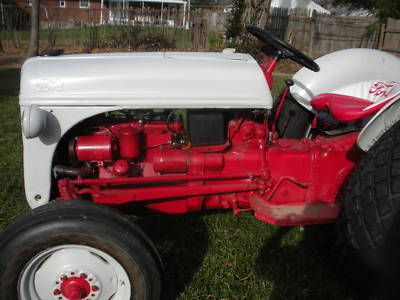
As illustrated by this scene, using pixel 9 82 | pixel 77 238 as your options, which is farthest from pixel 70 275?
pixel 9 82

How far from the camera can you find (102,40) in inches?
479

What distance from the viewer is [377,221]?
173 cm

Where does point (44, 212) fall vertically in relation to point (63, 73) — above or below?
below

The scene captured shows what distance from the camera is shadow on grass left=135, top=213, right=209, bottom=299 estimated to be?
7.34 ft

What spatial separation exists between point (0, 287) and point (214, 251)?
1.37 meters

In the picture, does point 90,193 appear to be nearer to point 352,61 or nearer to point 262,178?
point 262,178

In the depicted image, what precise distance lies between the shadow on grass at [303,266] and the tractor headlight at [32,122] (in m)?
1.64

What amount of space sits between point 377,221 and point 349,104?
75cm

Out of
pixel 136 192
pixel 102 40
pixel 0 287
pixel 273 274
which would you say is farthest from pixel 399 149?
pixel 102 40

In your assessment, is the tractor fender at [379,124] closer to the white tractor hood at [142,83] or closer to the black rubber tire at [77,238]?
the white tractor hood at [142,83]

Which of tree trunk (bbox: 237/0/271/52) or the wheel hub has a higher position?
tree trunk (bbox: 237/0/271/52)

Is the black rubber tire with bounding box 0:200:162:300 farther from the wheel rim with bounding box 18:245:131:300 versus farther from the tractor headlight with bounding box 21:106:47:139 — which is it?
the tractor headlight with bounding box 21:106:47:139

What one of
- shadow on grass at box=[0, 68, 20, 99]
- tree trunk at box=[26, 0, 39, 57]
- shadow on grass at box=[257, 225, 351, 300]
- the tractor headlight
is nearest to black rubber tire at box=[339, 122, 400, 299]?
shadow on grass at box=[257, 225, 351, 300]

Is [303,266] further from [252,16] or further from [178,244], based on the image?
[252,16]
